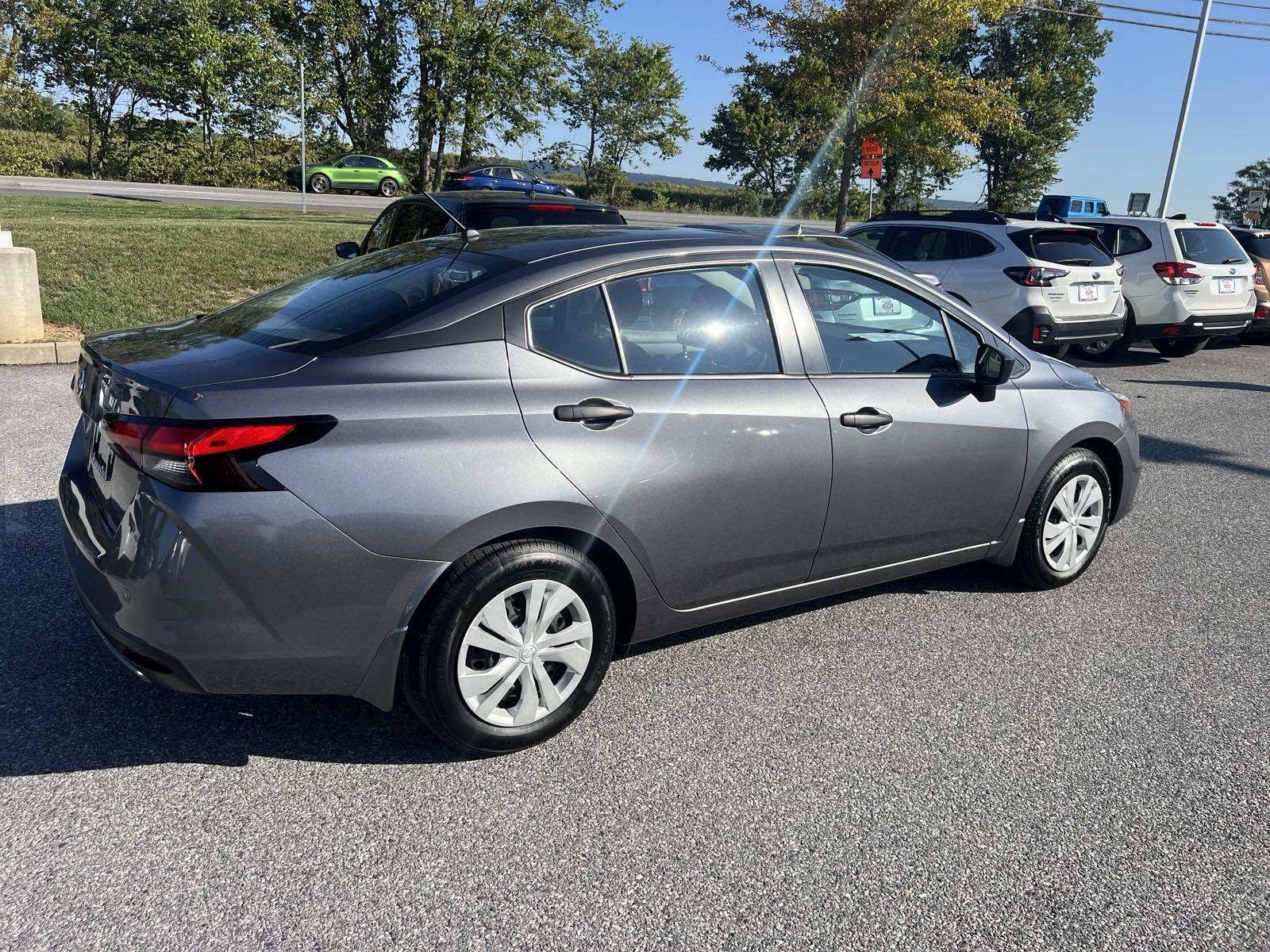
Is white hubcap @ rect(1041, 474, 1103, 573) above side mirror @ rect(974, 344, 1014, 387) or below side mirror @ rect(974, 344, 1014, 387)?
below

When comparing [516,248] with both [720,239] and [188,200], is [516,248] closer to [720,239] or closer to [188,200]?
[720,239]

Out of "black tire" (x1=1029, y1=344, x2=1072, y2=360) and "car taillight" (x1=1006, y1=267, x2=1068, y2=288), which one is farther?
"black tire" (x1=1029, y1=344, x2=1072, y2=360)

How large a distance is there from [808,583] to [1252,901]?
67.6 inches

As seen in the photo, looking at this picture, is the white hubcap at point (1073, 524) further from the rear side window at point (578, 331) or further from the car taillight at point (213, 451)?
the car taillight at point (213, 451)

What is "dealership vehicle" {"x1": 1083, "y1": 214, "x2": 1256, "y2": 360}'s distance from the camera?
12180 mm

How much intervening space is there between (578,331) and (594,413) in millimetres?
308

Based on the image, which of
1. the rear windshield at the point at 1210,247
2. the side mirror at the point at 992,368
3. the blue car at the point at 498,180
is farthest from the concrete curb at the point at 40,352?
the blue car at the point at 498,180

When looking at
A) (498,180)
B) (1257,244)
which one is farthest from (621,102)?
(1257,244)

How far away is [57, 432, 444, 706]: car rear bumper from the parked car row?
342 inches

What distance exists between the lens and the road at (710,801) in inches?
99.1

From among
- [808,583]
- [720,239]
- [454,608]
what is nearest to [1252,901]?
[808,583]

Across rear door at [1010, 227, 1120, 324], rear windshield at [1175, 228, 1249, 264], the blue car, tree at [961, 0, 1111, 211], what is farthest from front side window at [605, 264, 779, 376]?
tree at [961, 0, 1111, 211]

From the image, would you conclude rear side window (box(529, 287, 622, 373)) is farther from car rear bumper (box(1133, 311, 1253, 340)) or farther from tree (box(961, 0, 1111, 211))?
tree (box(961, 0, 1111, 211))

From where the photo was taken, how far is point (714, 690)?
12.2ft
